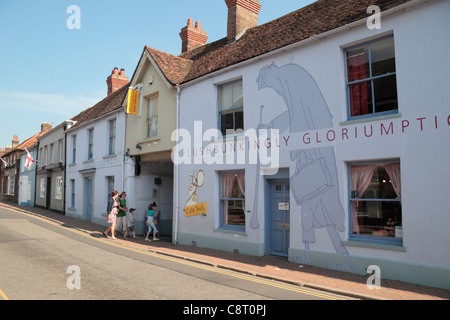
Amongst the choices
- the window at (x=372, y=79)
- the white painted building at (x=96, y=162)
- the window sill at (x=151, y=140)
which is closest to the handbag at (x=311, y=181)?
the window at (x=372, y=79)

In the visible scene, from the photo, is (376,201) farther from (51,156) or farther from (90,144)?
(51,156)

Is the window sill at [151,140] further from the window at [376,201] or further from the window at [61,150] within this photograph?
the window at [61,150]

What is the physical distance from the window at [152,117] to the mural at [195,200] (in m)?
3.58

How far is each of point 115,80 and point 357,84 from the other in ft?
70.2

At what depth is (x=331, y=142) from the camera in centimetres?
823

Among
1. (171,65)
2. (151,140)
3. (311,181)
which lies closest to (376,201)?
(311,181)

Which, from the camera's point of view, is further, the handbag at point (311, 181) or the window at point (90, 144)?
the window at point (90, 144)

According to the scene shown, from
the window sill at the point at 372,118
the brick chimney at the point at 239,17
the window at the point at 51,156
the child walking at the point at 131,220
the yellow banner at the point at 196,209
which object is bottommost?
the child walking at the point at 131,220

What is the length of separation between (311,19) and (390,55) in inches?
122

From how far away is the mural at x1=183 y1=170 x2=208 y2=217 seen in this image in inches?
456

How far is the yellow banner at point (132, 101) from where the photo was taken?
48.8 feet
